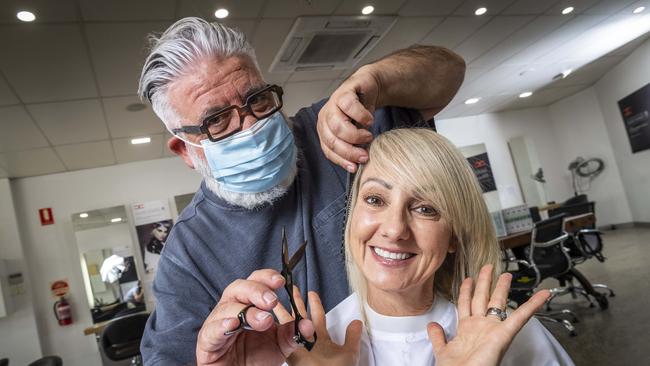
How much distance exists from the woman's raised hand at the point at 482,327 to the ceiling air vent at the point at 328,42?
10.5ft

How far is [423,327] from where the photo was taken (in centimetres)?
128

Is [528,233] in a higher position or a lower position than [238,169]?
lower

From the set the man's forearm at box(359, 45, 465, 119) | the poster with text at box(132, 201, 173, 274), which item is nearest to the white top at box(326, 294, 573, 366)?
the man's forearm at box(359, 45, 465, 119)

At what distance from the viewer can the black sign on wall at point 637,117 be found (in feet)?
27.0

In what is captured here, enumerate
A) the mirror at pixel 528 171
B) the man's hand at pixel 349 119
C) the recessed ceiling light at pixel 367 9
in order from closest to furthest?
the man's hand at pixel 349 119 → the recessed ceiling light at pixel 367 9 → the mirror at pixel 528 171

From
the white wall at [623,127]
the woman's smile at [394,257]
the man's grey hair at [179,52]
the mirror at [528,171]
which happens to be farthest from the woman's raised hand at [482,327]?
the mirror at [528,171]

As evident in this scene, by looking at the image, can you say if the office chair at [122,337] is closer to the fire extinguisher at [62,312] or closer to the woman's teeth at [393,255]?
the fire extinguisher at [62,312]

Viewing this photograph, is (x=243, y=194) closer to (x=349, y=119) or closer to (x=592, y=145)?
(x=349, y=119)

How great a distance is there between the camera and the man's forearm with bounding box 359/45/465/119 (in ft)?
4.10

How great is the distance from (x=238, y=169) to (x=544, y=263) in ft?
13.2

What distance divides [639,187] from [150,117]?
943cm

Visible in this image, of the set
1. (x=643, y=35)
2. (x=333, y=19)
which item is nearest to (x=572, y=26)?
(x=643, y=35)

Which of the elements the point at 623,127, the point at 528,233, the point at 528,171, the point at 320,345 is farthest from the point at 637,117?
the point at 320,345

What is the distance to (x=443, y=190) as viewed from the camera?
1.21 meters
